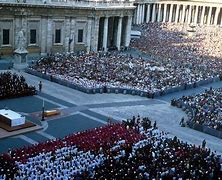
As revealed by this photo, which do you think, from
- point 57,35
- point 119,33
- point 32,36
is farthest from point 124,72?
point 119,33

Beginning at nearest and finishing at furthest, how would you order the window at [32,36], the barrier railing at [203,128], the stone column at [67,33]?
the barrier railing at [203,128] → the window at [32,36] → the stone column at [67,33]

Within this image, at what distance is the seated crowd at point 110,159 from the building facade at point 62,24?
3522 centimetres

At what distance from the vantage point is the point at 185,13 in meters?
138

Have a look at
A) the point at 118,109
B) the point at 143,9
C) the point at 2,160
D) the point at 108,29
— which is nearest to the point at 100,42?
the point at 108,29

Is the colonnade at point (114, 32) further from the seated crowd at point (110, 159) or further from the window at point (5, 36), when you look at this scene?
the seated crowd at point (110, 159)

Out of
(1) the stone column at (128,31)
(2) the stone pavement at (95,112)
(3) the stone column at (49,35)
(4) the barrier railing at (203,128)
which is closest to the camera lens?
(2) the stone pavement at (95,112)

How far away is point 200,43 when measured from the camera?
101 meters

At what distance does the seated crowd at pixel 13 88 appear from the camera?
4963 cm

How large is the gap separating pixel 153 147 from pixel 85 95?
1920 centimetres

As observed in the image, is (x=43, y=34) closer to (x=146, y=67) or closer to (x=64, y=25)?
(x=64, y=25)

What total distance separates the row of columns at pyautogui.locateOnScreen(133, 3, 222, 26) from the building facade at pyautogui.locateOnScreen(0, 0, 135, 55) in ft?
156

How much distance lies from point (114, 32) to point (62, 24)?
17.3m

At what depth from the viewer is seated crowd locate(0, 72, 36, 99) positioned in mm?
49634

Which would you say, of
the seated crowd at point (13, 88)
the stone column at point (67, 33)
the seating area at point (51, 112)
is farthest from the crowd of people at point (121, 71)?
the seating area at point (51, 112)
